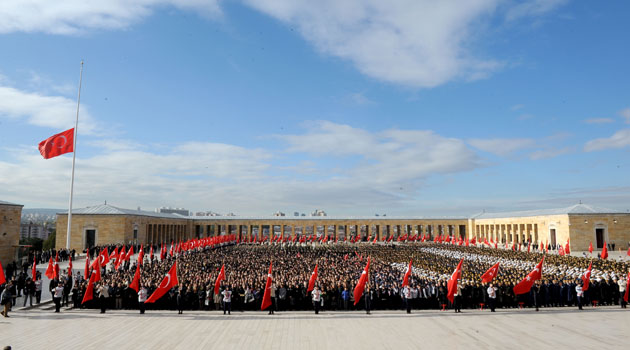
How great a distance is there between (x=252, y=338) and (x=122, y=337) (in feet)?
13.6

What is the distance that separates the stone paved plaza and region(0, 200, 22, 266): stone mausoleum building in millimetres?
17079

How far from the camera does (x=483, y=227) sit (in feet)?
237

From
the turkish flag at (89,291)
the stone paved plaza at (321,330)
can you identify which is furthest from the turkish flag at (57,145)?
the turkish flag at (89,291)

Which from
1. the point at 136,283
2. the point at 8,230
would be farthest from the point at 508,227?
the point at 8,230

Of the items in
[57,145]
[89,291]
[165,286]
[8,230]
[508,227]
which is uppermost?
[57,145]

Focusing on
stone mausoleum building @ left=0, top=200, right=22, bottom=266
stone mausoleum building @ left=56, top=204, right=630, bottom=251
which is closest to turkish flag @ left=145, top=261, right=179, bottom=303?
stone mausoleum building @ left=0, top=200, right=22, bottom=266

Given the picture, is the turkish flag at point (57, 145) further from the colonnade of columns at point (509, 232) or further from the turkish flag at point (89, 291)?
the colonnade of columns at point (509, 232)

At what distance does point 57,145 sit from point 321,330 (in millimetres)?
28219

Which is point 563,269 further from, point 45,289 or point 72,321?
point 45,289

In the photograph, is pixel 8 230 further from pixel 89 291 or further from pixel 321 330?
pixel 321 330

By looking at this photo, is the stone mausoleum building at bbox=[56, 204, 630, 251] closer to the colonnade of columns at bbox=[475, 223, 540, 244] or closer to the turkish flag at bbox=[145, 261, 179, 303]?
the colonnade of columns at bbox=[475, 223, 540, 244]

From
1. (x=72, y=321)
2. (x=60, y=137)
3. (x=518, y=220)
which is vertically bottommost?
(x=72, y=321)

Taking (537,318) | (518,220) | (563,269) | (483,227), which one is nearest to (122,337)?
(537,318)

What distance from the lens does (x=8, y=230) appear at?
2978 centimetres
